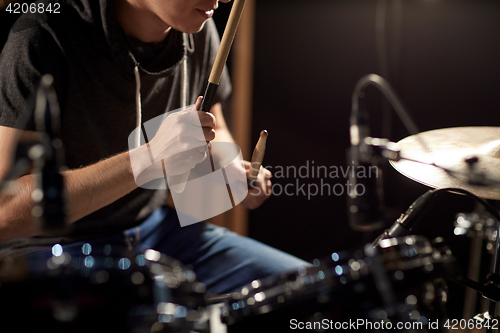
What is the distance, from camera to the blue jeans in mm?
880

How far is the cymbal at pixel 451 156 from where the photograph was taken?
2.02 ft

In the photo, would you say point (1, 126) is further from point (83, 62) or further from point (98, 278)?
point (98, 278)

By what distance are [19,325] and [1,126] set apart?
34 centimetres

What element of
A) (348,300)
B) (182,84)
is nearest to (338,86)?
(182,84)

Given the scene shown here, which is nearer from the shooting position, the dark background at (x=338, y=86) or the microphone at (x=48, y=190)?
the microphone at (x=48, y=190)

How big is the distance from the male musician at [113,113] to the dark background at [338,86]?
0.47 metres

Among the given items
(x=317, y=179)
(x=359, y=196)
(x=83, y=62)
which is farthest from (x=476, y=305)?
(x=83, y=62)

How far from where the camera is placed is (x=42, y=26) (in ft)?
2.38

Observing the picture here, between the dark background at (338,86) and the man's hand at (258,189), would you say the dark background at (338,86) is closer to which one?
the dark background at (338,86)

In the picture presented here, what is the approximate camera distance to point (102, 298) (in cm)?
49

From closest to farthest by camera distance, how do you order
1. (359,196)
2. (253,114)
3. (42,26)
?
(42,26) → (359,196) → (253,114)

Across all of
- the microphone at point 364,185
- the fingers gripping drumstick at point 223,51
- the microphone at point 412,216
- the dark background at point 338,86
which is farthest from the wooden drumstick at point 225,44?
the dark background at point 338,86

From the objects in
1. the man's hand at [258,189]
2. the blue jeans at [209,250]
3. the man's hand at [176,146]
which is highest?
the man's hand at [176,146]

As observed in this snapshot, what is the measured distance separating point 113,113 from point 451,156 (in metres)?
0.67
